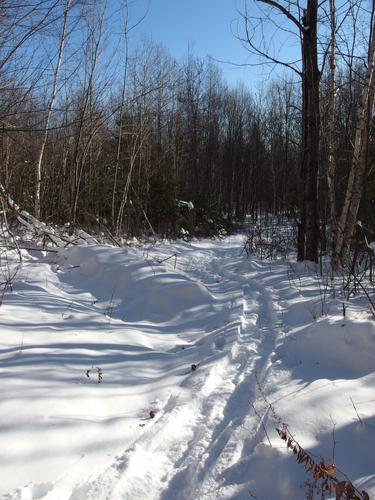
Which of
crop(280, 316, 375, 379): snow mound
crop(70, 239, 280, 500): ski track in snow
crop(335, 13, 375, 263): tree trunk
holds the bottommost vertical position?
crop(70, 239, 280, 500): ski track in snow

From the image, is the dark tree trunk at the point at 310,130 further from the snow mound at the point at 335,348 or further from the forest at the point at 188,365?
the snow mound at the point at 335,348

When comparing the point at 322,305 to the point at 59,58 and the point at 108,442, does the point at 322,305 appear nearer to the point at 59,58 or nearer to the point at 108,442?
the point at 108,442

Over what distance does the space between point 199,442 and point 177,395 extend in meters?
0.62

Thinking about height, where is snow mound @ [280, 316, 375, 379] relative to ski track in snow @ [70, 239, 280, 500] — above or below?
above

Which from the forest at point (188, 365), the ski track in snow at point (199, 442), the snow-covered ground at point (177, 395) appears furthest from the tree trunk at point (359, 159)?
the ski track in snow at point (199, 442)

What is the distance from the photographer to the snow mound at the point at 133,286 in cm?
549

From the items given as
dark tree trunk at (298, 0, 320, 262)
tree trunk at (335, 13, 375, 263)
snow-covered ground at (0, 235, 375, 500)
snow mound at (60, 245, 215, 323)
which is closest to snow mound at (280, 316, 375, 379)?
snow-covered ground at (0, 235, 375, 500)

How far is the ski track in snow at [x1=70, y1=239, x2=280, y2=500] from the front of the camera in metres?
2.01

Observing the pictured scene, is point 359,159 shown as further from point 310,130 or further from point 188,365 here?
point 188,365

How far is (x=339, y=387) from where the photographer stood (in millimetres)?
2971

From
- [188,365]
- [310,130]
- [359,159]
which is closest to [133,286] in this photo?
[188,365]

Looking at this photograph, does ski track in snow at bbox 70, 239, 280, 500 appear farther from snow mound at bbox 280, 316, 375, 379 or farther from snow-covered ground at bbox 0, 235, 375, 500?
snow mound at bbox 280, 316, 375, 379

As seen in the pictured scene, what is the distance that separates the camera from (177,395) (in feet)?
9.88

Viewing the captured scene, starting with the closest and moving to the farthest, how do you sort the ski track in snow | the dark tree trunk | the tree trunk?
1. the ski track in snow
2. the tree trunk
3. the dark tree trunk
